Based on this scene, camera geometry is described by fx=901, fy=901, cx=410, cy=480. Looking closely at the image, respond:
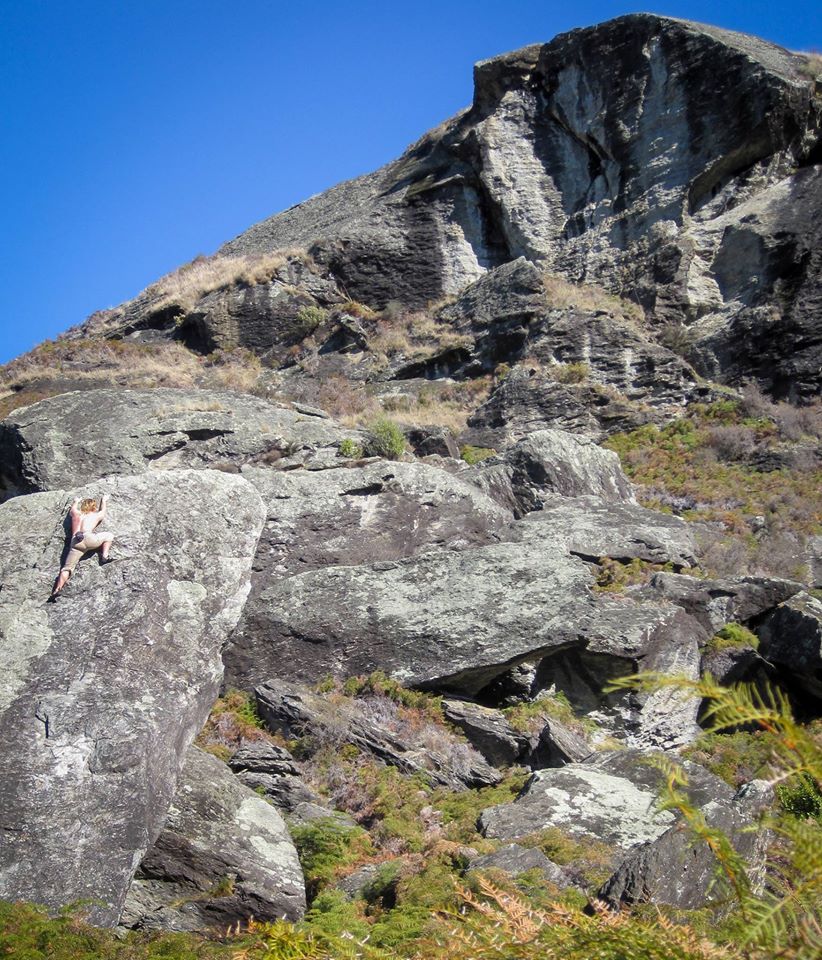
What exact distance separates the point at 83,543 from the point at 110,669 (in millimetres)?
1265

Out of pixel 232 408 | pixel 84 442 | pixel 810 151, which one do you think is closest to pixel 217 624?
pixel 84 442

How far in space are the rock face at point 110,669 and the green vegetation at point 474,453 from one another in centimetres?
1132

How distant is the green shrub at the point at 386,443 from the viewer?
16672 mm

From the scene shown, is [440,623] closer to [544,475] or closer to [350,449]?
[544,475]

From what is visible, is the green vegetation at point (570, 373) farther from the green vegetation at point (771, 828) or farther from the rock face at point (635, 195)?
the green vegetation at point (771, 828)

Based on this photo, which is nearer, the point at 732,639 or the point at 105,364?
the point at 732,639

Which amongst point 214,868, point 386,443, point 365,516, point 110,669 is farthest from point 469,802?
point 386,443

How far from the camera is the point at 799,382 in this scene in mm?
22203

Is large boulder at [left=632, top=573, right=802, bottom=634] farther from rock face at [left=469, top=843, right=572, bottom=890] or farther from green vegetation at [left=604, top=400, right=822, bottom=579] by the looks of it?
rock face at [left=469, top=843, right=572, bottom=890]

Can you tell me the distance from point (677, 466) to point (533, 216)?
15201 mm

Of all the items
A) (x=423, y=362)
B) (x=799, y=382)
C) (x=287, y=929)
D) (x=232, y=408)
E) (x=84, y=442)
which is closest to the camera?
(x=287, y=929)

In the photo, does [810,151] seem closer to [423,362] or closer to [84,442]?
[423,362]

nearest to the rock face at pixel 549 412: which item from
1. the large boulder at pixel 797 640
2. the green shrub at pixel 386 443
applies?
the green shrub at pixel 386 443

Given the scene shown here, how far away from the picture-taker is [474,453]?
2069 centimetres
